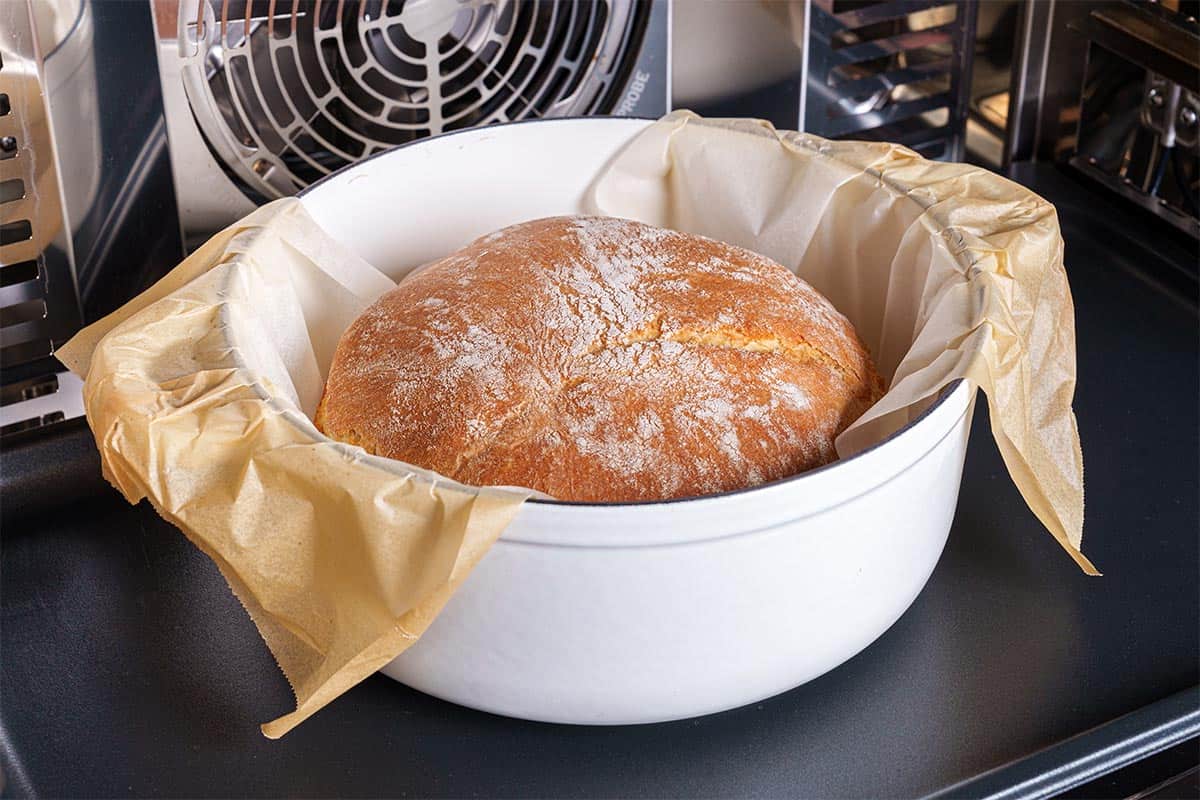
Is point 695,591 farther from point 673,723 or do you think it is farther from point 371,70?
point 371,70

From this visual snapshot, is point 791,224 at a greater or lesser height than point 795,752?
greater

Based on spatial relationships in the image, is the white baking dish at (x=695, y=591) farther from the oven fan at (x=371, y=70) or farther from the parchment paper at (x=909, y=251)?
the oven fan at (x=371, y=70)

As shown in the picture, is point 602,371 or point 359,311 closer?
point 602,371

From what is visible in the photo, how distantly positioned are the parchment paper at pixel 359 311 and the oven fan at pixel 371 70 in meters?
0.10

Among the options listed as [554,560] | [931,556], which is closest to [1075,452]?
[931,556]

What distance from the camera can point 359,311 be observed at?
837 millimetres

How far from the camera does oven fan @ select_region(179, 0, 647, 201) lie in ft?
2.80

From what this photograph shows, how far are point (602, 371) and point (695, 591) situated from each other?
0.49 ft

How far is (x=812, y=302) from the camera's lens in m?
0.78

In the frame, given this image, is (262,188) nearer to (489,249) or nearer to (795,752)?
(489,249)

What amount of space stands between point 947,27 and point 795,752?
0.65 m

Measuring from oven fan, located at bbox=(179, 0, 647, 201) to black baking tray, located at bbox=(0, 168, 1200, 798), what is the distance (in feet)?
Result: 0.78

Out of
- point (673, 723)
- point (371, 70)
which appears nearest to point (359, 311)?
point (371, 70)

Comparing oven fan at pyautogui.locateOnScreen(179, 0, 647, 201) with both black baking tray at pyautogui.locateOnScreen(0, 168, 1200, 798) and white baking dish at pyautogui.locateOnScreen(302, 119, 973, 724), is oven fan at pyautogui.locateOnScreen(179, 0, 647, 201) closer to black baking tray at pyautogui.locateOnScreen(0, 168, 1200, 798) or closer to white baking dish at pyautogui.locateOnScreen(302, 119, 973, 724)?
black baking tray at pyautogui.locateOnScreen(0, 168, 1200, 798)
